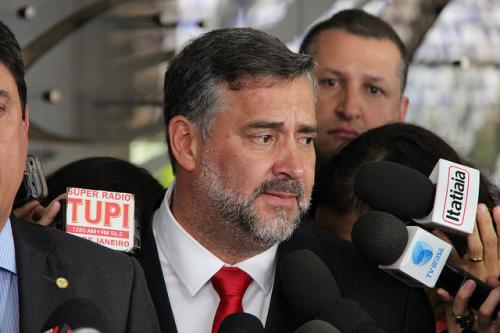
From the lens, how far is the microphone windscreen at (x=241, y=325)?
1.99 metres

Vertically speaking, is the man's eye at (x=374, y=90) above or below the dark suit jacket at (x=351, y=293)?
above

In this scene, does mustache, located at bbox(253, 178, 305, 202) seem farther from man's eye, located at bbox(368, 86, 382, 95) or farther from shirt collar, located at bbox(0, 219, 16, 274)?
man's eye, located at bbox(368, 86, 382, 95)

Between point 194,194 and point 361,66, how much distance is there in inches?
39.2

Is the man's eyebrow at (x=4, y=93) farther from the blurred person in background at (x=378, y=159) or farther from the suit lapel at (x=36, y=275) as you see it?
the blurred person in background at (x=378, y=159)

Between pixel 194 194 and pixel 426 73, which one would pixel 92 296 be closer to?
pixel 194 194

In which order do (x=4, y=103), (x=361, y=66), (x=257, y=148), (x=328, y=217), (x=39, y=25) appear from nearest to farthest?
(x=4, y=103) → (x=257, y=148) → (x=328, y=217) → (x=361, y=66) → (x=39, y=25)

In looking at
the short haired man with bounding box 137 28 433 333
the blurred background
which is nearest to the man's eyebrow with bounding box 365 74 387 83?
the short haired man with bounding box 137 28 433 333

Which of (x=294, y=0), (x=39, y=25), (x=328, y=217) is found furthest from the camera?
(x=294, y=0)

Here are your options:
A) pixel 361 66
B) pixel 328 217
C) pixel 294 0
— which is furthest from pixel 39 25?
pixel 328 217

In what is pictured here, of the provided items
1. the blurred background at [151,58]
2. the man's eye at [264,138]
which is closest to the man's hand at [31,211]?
the man's eye at [264,138]

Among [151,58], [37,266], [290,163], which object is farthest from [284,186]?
[151,58]

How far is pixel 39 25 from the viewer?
457 cm

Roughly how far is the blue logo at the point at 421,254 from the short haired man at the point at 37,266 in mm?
555

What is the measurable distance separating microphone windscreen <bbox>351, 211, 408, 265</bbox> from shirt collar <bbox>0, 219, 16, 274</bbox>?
73 cm
